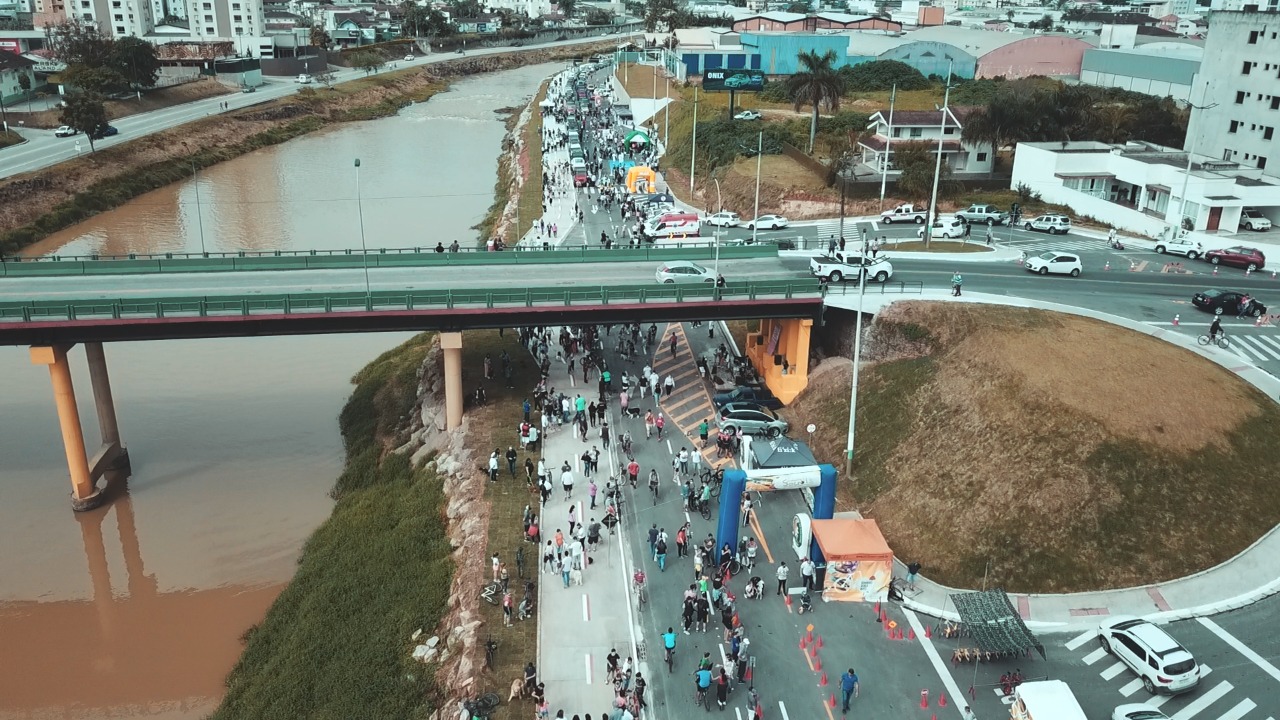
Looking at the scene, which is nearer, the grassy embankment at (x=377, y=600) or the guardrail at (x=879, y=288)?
the grassy embankment at (x=377, y=600)

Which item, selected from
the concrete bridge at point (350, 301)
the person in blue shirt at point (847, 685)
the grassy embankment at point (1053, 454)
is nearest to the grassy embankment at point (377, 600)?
the concrete bridge at point (350, 301)

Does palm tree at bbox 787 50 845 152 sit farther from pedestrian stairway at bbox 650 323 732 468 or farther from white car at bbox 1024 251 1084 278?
pedestrian stairway at bbox 650 323 732 468

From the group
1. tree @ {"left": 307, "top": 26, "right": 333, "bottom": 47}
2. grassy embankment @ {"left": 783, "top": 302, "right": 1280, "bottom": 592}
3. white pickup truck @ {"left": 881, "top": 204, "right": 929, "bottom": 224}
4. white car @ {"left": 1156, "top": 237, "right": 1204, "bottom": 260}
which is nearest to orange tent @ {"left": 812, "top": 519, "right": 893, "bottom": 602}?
grassy embankment @ {"left": 783, "top": 302, "right": 1280, "bottom": 592}

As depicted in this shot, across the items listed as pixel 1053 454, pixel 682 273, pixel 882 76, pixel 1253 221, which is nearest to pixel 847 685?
pixel 1053 454

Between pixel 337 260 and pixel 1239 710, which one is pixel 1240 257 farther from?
pixel 337 260

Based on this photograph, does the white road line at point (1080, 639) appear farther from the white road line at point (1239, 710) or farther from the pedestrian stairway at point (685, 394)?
the pedestrian stairway at point (685, 394)

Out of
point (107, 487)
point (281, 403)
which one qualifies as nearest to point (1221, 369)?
point (281, 403)

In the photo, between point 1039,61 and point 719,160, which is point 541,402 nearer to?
point 719,160
